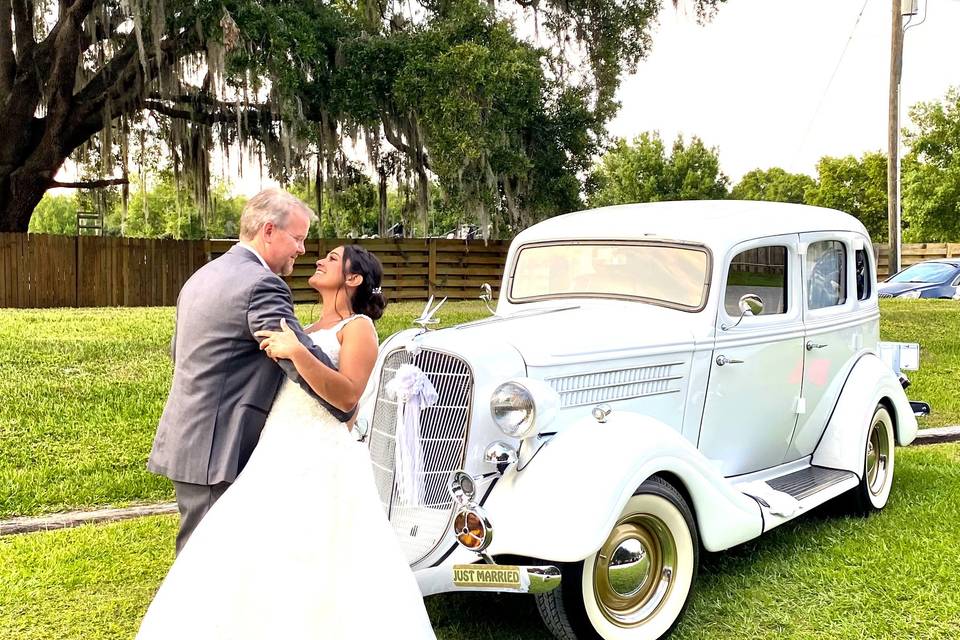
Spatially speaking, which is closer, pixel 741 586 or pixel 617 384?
pixel 617 384

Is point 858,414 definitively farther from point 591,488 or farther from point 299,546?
point 299,546

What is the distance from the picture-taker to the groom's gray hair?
9.12 ft

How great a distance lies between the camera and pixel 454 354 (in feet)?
12.2

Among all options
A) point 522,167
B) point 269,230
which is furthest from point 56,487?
point 522,167

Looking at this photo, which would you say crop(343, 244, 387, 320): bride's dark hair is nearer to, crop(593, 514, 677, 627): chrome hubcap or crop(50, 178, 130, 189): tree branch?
crop(593, 514, 677, 627): chrome hubcap

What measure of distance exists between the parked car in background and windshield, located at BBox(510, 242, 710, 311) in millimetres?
15862

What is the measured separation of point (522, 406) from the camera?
354cm

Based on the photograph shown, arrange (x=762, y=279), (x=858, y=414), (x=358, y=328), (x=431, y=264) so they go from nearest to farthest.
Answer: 1. (x=358, y=328)
2. (x=762, y=279)
3. (x=858, y=414)
4. (x=431, y=264)

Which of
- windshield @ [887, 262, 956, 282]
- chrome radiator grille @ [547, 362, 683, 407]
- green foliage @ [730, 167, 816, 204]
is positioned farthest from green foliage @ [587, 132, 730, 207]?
chrome radiator grille @ [547, 362, 683, 407]

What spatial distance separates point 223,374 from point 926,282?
20.1 m

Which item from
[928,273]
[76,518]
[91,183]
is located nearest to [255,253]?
[76,518]

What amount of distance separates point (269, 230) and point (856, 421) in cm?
393

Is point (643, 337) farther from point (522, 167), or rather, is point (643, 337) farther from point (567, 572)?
point (522, 167)

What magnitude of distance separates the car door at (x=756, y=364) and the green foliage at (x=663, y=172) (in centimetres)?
4323
